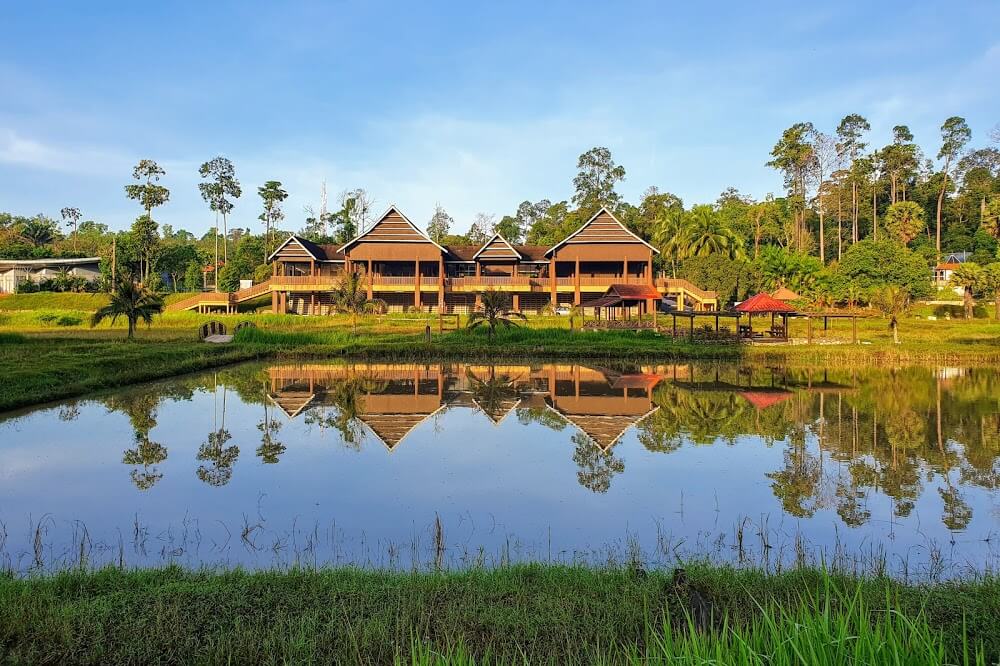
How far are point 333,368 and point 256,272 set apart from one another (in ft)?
109

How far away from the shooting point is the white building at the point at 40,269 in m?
53.6

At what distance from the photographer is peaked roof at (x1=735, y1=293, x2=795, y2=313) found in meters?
29.8

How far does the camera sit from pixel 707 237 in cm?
4944

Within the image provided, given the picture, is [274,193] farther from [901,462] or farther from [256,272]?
[901,462]

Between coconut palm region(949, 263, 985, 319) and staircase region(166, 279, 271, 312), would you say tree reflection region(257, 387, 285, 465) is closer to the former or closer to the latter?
staircase region(166, 279, 271, 312)

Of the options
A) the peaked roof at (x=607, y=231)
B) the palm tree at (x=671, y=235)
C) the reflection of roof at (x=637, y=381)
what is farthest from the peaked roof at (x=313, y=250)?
the reflection of roof at (x=637, y=381)

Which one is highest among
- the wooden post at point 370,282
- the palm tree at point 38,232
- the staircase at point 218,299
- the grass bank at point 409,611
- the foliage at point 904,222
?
the palm tree at point 38,232

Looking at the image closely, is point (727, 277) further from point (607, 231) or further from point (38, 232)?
point (38, 232)

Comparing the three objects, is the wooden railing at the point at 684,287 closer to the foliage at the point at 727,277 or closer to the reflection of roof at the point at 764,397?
the foliage at the point at 727,277

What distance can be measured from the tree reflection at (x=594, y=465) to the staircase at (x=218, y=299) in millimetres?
35674

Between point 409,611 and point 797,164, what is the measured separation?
206ft

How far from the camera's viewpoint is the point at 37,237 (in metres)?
69.1

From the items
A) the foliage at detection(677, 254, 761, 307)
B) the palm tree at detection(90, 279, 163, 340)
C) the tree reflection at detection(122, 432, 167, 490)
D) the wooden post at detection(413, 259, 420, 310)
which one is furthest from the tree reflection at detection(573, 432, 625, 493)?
the foliage at detection(677, 254, 761, 307)

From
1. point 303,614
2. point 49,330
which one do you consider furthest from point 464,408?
point 49,330
